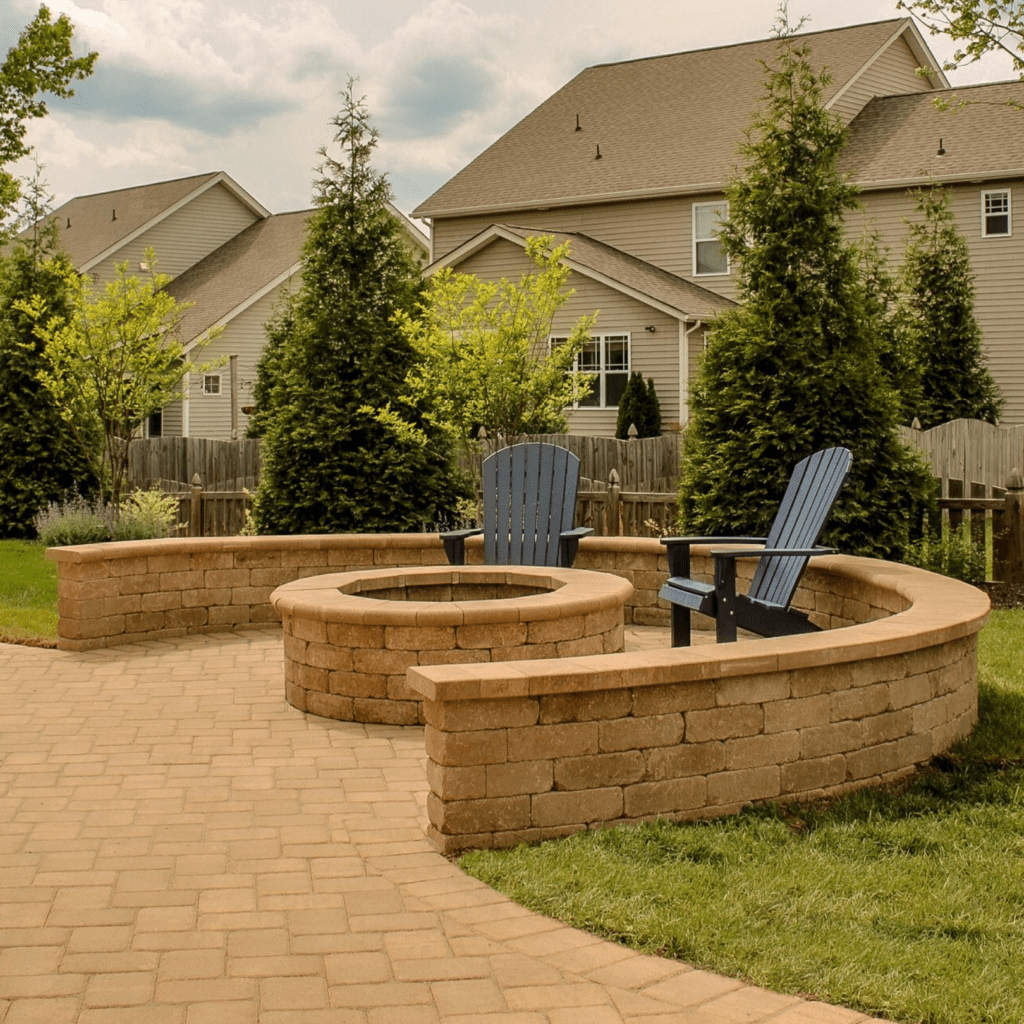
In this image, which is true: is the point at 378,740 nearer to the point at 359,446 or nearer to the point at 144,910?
the point at 144,910

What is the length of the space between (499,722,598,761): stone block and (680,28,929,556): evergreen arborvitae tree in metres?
5.05

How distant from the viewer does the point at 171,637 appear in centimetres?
876

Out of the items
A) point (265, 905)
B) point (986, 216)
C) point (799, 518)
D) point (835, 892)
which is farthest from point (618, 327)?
point (265, 905)

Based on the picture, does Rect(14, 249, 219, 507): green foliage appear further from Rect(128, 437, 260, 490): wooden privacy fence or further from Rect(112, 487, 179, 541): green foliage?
Rect(128, 437, 260, 490): wooden privacy fence

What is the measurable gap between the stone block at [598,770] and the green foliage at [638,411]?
1716 centimetres

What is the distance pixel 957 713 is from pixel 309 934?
10.4 ft

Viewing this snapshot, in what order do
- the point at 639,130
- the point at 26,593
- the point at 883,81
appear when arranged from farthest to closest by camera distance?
the point at 639,130 < the point at 883,81 < the point at 26,593

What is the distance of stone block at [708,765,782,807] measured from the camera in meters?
4.47

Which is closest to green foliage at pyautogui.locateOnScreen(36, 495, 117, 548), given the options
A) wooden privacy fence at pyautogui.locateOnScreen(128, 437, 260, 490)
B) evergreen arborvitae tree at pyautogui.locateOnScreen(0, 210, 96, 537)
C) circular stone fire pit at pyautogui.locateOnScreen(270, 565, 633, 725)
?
evergreen arborvitae tree at pyautogui.locateOnScreen(0, 210, 96, 537)

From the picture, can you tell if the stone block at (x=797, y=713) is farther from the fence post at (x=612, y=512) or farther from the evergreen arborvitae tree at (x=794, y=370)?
the fence post at (x=612, y=512)

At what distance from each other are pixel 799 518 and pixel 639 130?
2052cm

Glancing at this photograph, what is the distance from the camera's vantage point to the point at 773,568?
689cm

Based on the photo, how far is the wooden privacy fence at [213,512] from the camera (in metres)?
14.4

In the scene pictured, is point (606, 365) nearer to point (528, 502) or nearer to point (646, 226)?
point (646, 226)
